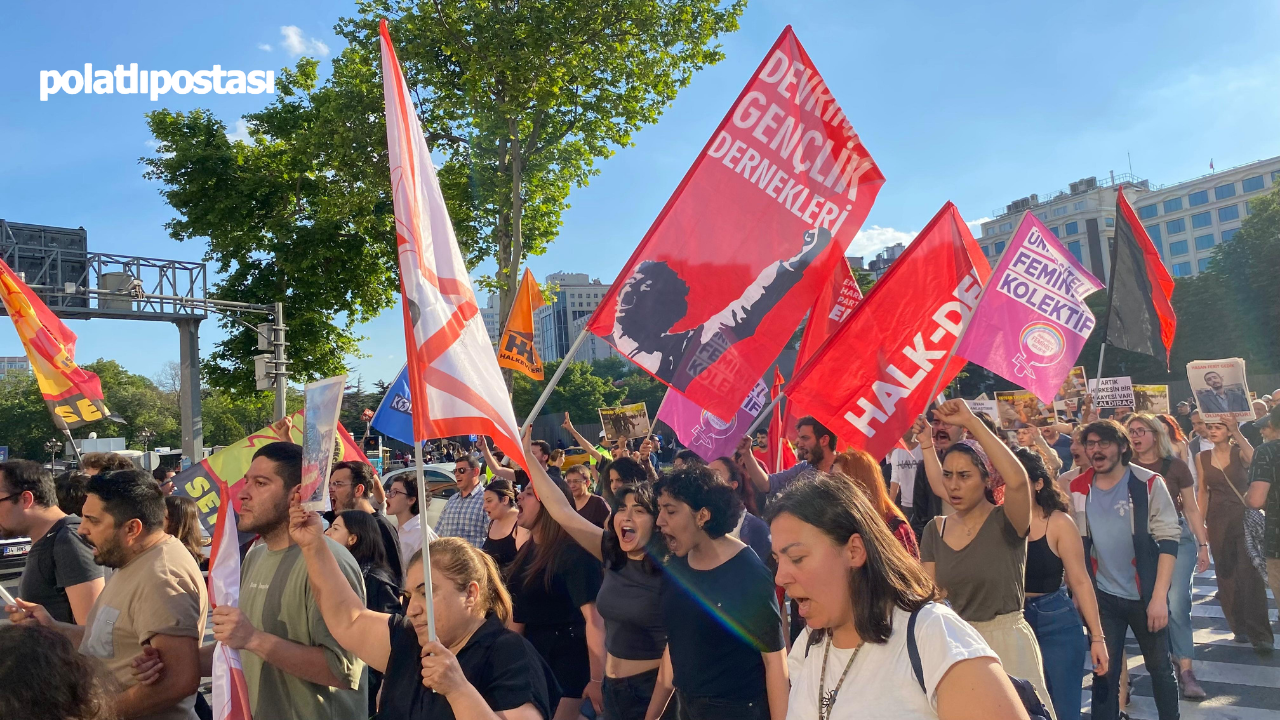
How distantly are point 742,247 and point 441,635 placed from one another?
2.87 meters

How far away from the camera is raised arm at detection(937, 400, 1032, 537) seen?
3.55 m

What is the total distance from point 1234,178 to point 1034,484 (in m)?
109

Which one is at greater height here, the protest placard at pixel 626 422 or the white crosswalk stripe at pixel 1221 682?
the protest placard at pixel 626 422

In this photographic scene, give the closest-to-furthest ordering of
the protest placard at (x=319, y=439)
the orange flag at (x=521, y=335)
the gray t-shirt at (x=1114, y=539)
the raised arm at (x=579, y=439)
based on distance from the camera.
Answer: the protest placard at (x=319, y=439)
the gray t-shirt at (x=1114, y=539)
the raised arm at (x=579, y=439)
the orange flag at (x=521, y=335)

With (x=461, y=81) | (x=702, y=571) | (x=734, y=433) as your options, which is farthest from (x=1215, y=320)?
(x=702, y=571)

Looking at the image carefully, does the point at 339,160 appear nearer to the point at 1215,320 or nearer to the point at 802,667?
the point at 802,667

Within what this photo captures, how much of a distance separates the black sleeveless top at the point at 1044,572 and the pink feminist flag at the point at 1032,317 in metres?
2.44

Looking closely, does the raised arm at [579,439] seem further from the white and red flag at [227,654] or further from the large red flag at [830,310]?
the white and red flag at [227,654]

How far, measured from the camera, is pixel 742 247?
495cm

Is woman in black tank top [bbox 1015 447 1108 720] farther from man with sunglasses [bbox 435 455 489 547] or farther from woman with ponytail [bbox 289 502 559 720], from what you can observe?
man with sunglasses [bbox 435 455 489 547]

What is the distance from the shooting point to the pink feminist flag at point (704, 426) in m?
7.31

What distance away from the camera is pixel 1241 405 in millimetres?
7832

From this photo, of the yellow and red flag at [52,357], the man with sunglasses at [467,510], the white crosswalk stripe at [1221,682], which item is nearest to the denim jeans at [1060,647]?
the white crosswalk stripe at [1221,682]

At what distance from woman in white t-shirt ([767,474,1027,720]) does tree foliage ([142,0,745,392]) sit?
15443 millimetres
